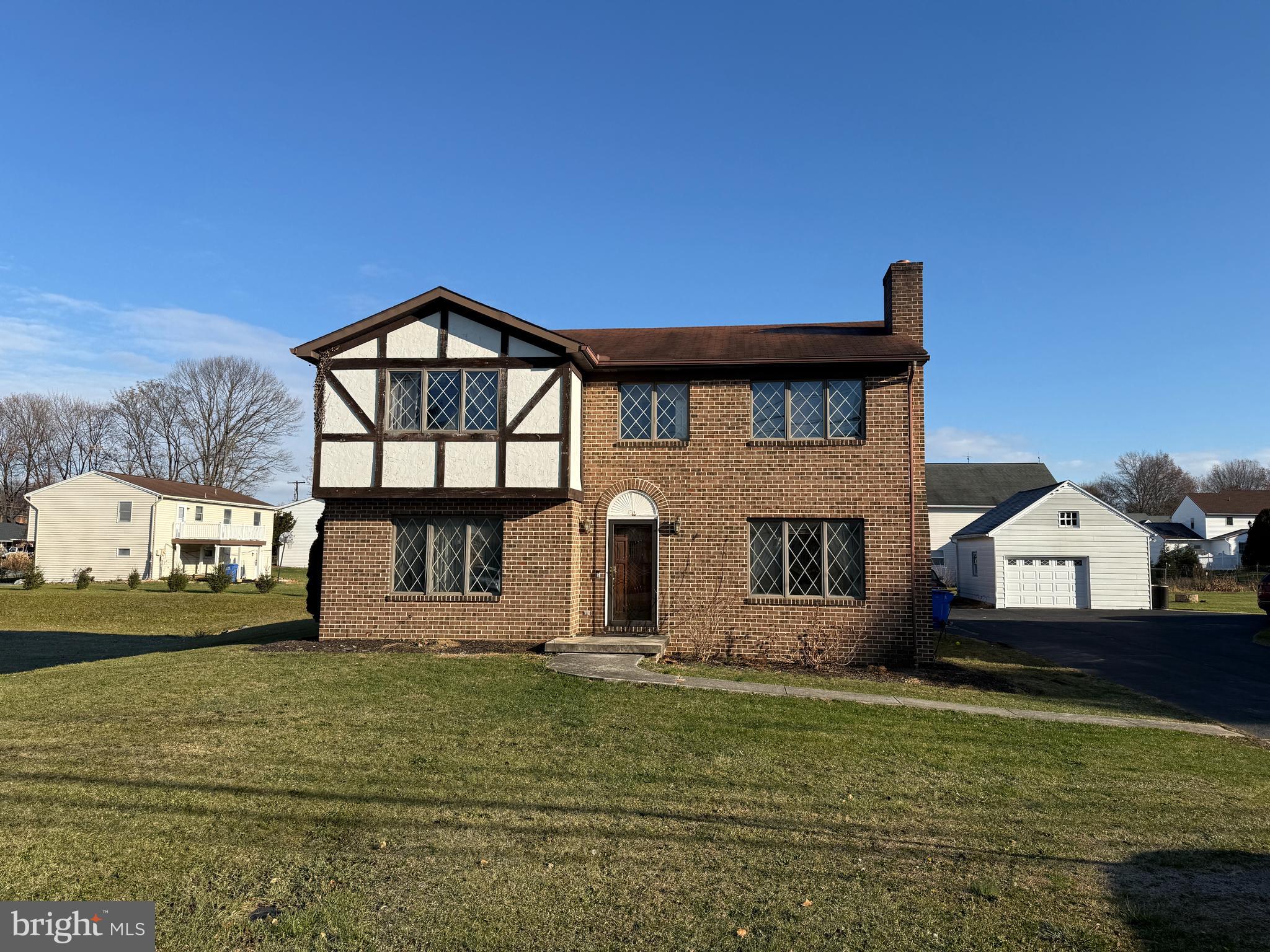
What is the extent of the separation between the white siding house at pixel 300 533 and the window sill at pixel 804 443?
5600 cm

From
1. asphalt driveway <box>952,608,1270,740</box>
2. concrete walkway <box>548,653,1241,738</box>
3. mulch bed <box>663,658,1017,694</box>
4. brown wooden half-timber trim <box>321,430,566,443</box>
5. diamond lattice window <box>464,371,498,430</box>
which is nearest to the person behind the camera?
concrete walkway <box>548,653,1241,738</box>

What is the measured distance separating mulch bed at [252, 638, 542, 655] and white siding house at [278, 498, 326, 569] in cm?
5282

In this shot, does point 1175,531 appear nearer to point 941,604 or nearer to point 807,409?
point 941,604

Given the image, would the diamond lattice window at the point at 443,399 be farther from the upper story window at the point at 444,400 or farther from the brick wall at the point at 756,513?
the brick wall at the point at 756,513

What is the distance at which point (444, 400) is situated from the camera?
1450 centimetres

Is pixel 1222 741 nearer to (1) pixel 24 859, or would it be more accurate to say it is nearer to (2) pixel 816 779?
(2) pixel 816 779

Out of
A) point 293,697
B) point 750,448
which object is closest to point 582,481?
point 750,448

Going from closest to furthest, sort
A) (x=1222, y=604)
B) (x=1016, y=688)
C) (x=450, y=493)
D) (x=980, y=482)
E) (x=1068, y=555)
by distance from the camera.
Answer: (x=1016, y=688) < (x=450, y=493) < (x=1068, y=555) < (x=1222, y=604) < (x=980, y=482)

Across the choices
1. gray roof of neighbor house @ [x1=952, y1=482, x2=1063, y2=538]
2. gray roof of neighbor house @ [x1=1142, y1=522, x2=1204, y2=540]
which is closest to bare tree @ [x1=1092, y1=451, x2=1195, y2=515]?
gray roof of neighbor house @ [x1=1142, y1=522, x2=1204, y2=540]

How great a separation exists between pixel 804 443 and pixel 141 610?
23.2m

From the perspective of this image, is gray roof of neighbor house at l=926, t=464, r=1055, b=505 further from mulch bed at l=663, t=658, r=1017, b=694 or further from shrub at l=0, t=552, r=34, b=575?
shrub at l=0, t=552, r=34, b=575

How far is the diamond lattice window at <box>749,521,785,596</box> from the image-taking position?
48.0ft

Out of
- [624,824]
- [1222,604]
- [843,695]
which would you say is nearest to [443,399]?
[843,695]

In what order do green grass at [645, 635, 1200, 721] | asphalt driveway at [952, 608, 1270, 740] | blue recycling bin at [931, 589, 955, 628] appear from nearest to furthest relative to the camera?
green grass at [645, 635, 1200, 721] → asphalt driveway at [952, 608, 1270, 740] → blue recycling bin at [931, 589, 955, 628]
